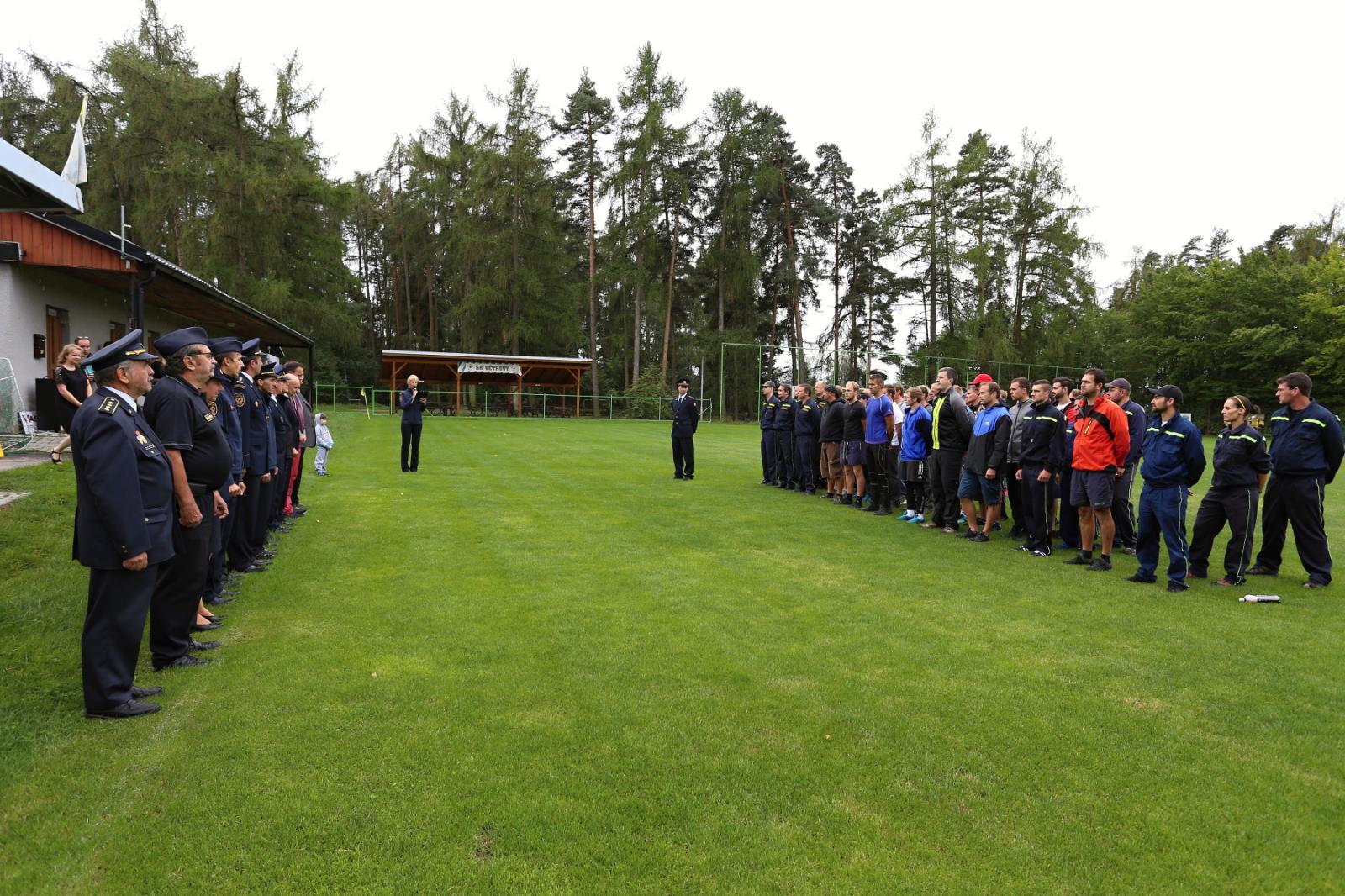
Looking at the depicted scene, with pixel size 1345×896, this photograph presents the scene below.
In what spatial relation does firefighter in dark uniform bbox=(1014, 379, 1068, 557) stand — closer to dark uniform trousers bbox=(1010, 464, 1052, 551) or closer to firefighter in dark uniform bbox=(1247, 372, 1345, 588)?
dark uniform trousers bbox=(1010, 464, 1052, 551)

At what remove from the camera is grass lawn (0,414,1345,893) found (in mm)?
2643

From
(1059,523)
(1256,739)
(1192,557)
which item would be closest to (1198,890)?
(1256,739)

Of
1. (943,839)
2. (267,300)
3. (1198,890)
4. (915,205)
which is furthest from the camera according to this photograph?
(915,205)

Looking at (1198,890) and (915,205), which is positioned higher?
(915,205)

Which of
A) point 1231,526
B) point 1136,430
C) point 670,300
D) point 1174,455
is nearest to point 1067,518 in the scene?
point 1136,430

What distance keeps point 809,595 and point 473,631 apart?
266cm

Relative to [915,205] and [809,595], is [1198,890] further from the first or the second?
[915,205]

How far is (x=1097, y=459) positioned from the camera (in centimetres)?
716

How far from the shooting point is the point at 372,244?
180ft

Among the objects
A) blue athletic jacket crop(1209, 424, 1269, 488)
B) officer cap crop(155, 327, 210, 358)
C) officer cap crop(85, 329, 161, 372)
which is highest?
officer cap crop(155, 327, 210, 358)

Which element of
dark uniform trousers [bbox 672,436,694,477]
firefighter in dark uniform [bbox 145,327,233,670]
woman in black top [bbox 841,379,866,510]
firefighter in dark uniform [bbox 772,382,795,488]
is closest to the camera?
firefighter in dark uniform [bbox 145,327,233,670]

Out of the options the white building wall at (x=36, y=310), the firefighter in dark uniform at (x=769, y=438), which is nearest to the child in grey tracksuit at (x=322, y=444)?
the white building wall at (x=36, y=310)

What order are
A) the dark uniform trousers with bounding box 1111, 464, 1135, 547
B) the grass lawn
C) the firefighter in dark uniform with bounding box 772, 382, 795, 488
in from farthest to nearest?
the firefighter in dark uniform with bounding box 772, 382, 795, 488
the dark uniform trousers with bounding box 1111, 464, 1135, 547
the grass lawn

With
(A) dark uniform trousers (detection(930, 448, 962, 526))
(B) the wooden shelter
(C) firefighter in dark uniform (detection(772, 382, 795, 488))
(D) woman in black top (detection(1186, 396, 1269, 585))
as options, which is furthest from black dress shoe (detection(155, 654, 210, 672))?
(B) the wooden shelter
